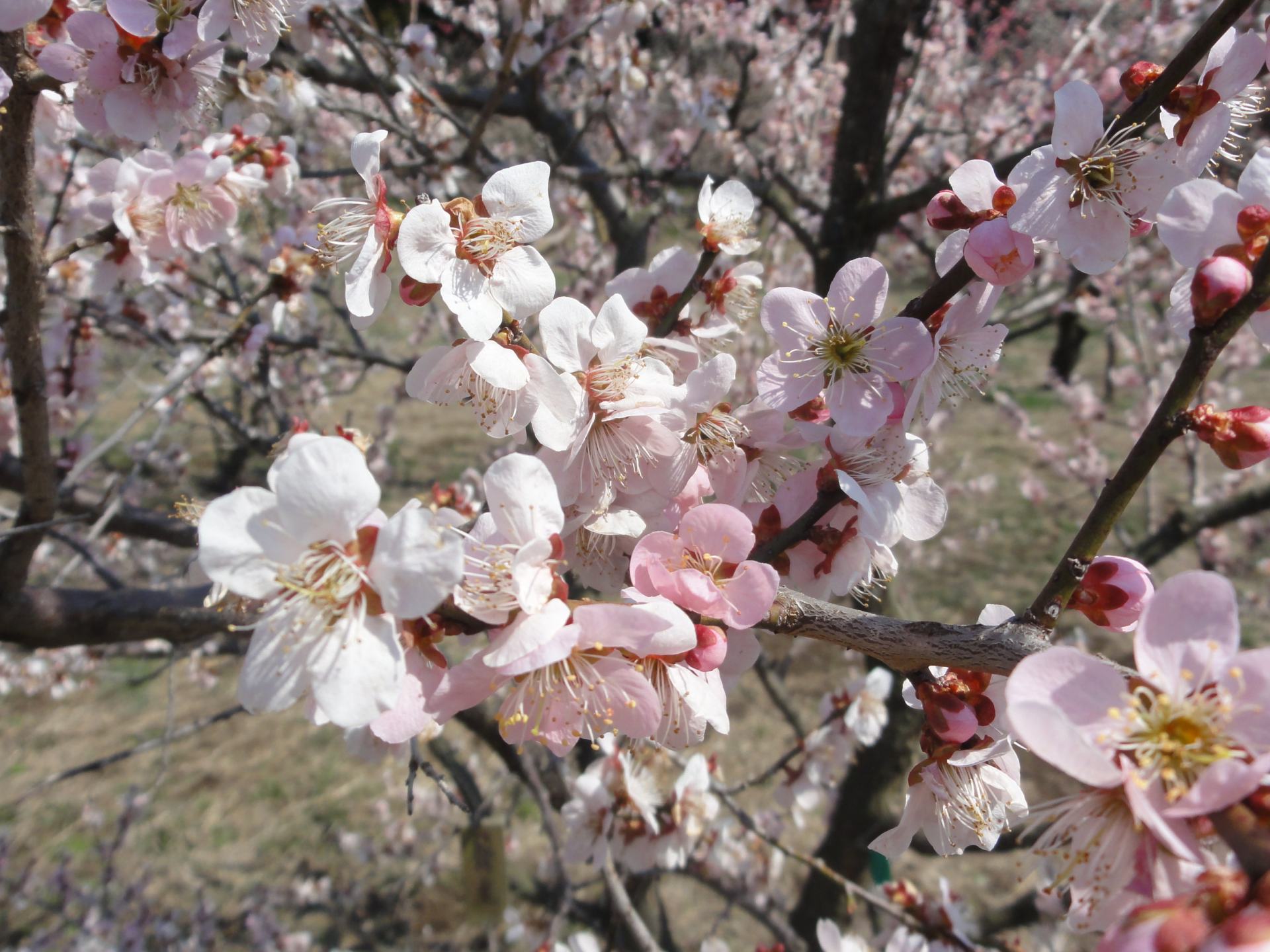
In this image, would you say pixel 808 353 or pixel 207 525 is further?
pixel 808 353

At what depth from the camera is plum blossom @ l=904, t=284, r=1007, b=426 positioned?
38.5 inches

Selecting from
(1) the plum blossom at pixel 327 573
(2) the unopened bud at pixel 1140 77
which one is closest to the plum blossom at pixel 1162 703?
(1) the plum blossom at pixel 327 573

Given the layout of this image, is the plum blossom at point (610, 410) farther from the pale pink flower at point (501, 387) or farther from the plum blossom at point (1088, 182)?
the plum blossom at point (1088, 182)

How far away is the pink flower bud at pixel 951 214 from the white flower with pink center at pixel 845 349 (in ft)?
0.29

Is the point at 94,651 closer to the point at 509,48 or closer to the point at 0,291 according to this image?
the point at 0,291

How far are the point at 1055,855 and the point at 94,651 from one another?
3597 millimetres

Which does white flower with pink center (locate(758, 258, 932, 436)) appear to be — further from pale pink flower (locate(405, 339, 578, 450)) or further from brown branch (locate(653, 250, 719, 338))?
pale pink flower (locate(405, 339, 578, 450))

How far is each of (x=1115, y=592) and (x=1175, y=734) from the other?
0.21 metres

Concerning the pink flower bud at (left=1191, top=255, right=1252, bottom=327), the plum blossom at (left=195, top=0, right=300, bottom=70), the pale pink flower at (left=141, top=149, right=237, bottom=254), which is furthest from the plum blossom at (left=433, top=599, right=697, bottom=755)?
the pale pink flower at (left=141, top=149, right=237, bottom=254)

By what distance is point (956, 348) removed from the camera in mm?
1061

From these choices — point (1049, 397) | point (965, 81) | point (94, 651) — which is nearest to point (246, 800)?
point (94, 651)

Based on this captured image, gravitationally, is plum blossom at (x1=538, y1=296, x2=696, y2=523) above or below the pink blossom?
above

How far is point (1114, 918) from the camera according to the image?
68 cm

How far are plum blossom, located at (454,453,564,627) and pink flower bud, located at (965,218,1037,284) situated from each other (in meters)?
0.57
